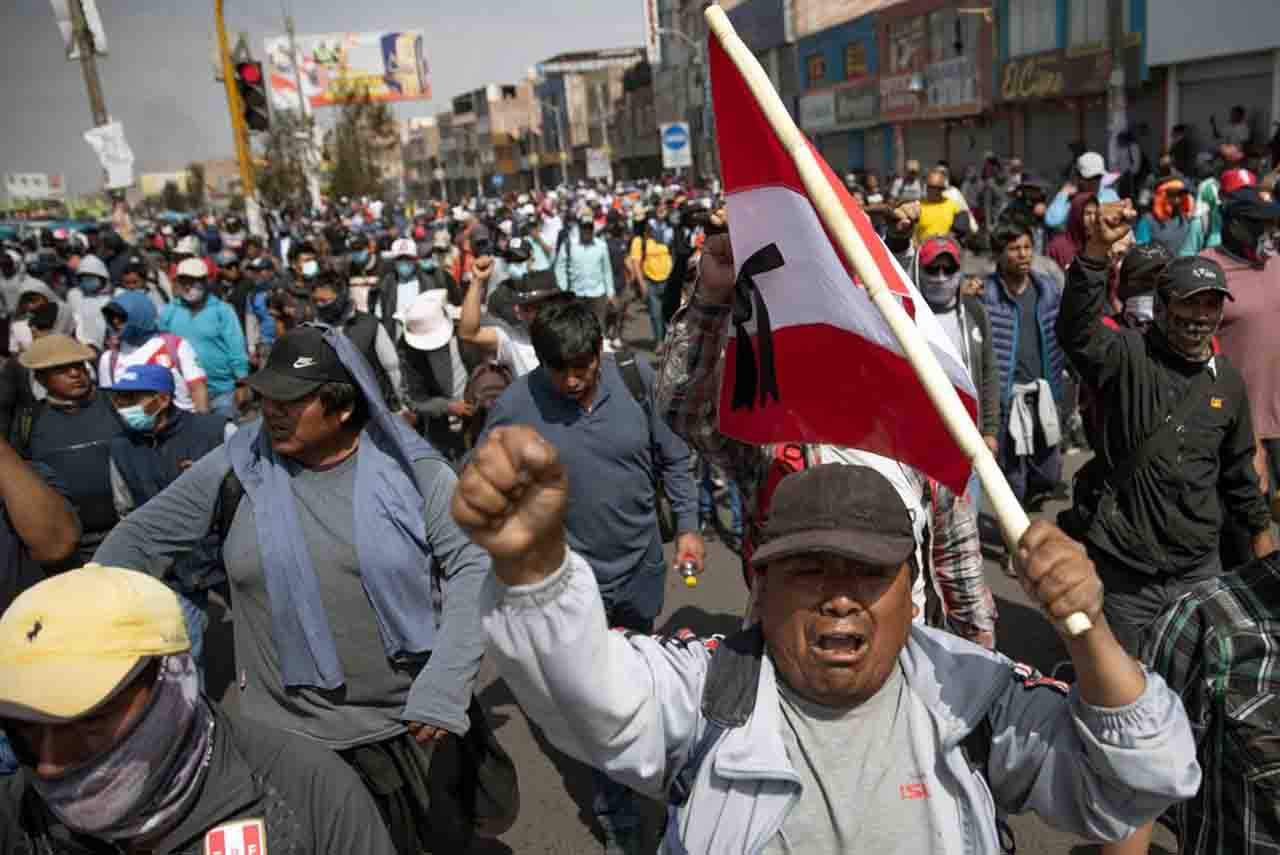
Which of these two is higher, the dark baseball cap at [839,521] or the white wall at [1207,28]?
the white wall at [1207,28]

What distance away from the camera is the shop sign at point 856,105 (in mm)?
37906

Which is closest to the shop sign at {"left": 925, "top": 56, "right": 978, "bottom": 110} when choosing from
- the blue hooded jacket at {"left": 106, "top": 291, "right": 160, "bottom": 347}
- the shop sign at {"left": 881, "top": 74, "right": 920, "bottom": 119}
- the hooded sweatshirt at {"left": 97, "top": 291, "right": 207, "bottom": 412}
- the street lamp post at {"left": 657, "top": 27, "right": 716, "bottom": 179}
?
the shop sign at {"left": 881, "top": 74, "right": 920, "bottom": 119}

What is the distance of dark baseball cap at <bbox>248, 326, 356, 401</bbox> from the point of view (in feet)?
9.35

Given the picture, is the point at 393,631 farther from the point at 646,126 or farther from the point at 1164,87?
the point at 646,126

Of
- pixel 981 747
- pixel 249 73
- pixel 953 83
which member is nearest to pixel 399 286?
pixel 249 73

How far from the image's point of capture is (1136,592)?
3.68 metres

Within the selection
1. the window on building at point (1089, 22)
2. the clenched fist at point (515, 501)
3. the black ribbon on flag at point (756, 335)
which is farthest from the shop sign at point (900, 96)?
the clenched fist at point (515, 501)

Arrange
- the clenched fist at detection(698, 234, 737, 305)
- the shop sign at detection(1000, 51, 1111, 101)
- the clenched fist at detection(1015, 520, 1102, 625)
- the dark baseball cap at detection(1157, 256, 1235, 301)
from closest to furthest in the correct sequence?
the clenched fist at detection(1015, 520, 1102, 625)
the clenched fist at detection(698, 234, 737, 305)
the dark baseball cap at detection(1157, 256, 1235, 301)
the shop sign at detection(1000, 51, 1111, 101)

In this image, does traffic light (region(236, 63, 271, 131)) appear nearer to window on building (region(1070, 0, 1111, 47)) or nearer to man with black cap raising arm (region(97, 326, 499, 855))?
man with black cap raising arm (region(97, 326, 499, 855))

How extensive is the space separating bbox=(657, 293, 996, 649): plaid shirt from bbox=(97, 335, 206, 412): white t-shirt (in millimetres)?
3017

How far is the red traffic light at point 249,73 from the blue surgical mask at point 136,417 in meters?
10.1

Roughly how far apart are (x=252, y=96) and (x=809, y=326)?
13125 millimetres

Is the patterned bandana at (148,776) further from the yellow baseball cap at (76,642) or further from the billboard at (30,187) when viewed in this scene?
the billboard at (30,187)

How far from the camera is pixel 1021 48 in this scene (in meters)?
28.5
